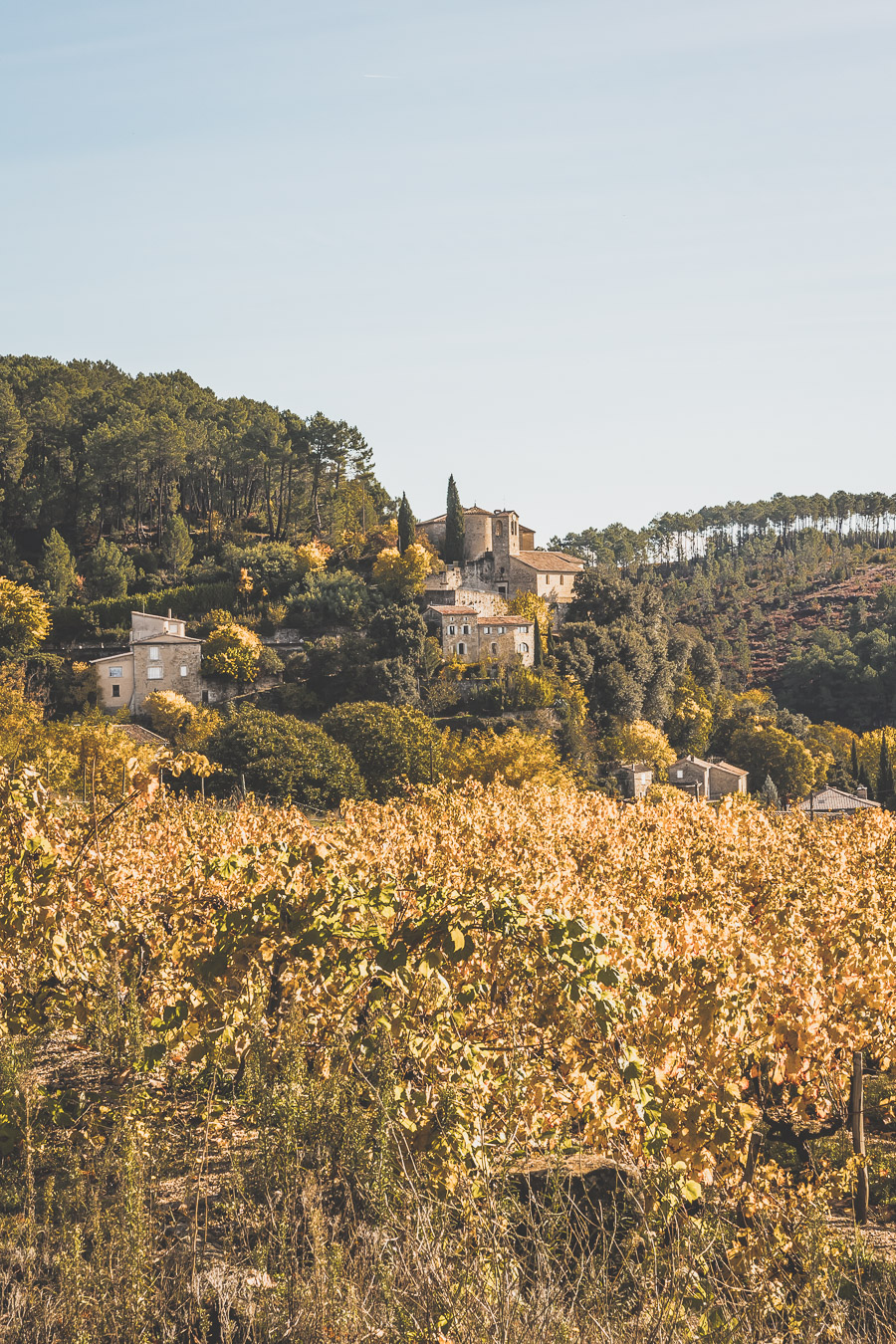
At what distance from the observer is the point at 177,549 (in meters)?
71.0

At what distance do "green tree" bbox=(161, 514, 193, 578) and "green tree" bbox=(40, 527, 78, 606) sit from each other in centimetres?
607

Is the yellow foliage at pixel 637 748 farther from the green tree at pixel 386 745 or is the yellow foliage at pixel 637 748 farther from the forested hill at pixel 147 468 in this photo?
the forested hill at pixel 147 468

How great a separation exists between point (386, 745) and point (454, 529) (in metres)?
29.9

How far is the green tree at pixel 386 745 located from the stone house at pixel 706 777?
16065 millimetres

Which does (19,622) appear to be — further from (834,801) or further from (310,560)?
(834,801)

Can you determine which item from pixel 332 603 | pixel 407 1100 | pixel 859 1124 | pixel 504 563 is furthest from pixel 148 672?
pixel 407 1100

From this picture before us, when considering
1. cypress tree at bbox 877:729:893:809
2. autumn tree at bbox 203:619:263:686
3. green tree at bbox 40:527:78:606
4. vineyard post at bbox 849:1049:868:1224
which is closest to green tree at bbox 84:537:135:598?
green tree at bbox 40:527:78:606

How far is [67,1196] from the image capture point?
17.3 feet

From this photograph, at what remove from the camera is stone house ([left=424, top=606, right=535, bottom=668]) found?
207 ft

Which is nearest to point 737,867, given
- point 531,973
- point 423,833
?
point 423,833

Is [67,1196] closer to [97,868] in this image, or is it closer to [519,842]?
[97,868]

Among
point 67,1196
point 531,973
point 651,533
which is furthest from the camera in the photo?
point 651,533

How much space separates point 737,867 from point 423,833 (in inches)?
145

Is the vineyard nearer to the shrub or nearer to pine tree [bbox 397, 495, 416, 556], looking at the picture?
the shrub
